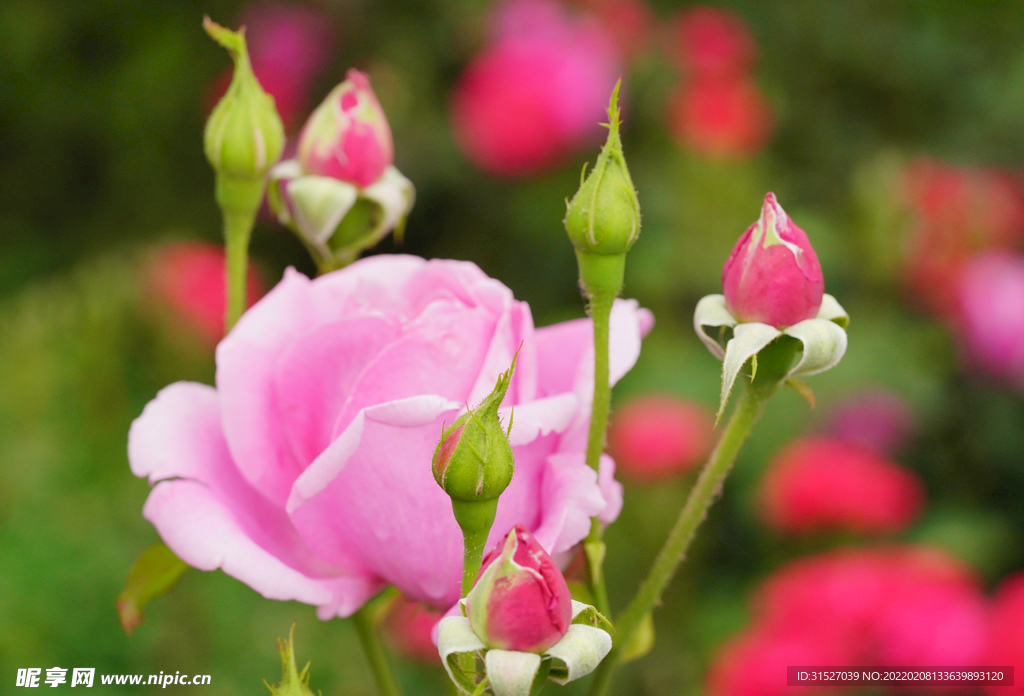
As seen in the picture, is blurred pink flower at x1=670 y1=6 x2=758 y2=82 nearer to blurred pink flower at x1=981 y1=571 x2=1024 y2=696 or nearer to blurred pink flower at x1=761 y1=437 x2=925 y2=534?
blurred pink flower at x1=761 y1=437 x2=925 y2=534

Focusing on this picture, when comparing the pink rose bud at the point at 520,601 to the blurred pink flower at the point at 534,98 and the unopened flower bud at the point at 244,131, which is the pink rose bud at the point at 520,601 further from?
the blurred pink flower at the point at 534,98

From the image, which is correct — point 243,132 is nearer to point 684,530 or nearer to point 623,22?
point 684,530

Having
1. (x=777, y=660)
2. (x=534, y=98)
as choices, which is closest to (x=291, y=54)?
(x=534, y=98)

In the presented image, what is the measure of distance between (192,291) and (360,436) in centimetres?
159

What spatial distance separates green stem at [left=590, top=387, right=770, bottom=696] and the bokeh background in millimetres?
749

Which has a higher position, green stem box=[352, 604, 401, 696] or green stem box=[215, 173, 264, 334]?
green stem box=[215, 173, 264, 334]

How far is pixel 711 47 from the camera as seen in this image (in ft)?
6.60

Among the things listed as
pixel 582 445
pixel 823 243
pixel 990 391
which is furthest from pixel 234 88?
pixel 990 391

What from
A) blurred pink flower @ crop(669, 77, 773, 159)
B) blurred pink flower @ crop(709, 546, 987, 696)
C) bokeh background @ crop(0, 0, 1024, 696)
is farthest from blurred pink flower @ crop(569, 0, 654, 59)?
blurred pink flower @ crop(709, 546, 987, 696)

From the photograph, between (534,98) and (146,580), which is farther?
(534,98)

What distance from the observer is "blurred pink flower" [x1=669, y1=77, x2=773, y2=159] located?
1.89 metres

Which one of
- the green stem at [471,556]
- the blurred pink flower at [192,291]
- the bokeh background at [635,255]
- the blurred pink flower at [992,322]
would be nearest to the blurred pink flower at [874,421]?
the bokeh background at [635,255]

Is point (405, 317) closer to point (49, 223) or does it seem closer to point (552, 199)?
point (552, 199)

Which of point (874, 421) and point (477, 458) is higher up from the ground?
point (477, 458)
